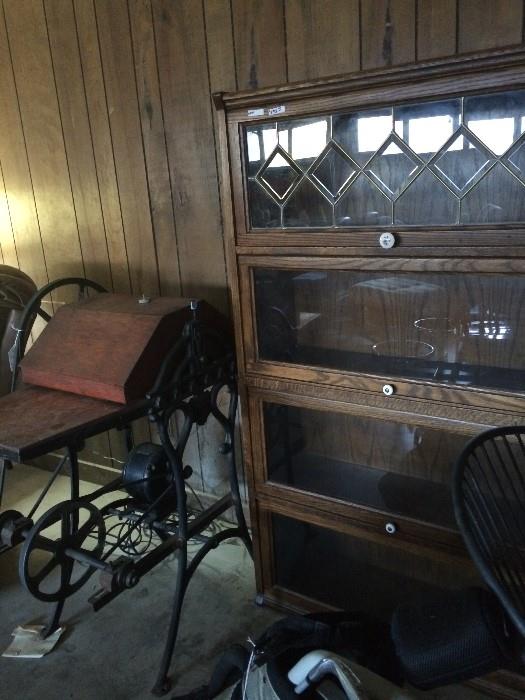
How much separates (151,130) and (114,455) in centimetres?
145

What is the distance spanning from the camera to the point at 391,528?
161 centimetres

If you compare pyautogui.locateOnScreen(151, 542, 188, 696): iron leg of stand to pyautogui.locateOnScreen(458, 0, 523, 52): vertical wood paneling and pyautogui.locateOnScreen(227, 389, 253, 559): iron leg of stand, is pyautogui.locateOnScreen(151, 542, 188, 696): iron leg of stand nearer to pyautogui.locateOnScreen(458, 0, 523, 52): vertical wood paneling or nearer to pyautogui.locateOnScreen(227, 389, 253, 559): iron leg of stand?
pyautogui.locateOnScreen(227, 389, 253, 559): iron leg of stand

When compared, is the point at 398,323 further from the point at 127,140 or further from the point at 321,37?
the point at 127,140

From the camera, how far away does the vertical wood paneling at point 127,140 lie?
84.0 inches

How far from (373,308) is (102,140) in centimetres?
133

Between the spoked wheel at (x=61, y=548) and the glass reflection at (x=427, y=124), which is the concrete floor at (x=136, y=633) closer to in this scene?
the spoked wheel at (x=61, y=548)

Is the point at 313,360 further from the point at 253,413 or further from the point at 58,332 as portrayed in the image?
the point at 58,332

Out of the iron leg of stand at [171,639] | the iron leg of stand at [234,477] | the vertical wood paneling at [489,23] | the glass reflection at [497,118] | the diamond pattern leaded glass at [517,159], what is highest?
the vertical wood paneling at [489,23]

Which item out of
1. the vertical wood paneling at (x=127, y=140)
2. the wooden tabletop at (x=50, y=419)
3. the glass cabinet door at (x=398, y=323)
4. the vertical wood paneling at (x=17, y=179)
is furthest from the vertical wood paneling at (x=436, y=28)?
the vertical wood paneling at (x=17, y=179)

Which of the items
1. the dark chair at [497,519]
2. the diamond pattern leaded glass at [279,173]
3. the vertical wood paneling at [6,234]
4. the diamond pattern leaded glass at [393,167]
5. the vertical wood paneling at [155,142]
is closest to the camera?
the dark chair at [497,519]

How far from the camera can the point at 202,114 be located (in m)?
2.03

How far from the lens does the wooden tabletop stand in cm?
143

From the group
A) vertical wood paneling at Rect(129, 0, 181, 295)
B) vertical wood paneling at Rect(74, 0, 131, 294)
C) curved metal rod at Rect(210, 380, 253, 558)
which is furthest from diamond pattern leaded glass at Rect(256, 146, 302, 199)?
vertical wood paneling at Rect(74, 0, 131, 294)

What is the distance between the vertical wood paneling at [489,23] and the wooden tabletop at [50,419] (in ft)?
4.15
